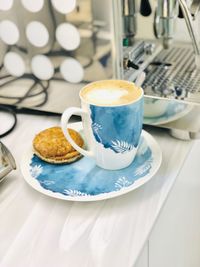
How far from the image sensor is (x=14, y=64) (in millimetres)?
600

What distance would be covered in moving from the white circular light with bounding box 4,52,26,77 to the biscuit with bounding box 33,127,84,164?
0.14m

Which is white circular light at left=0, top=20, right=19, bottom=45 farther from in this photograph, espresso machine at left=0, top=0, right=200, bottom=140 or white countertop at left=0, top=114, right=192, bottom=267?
white countertop at left=0, top=114, right=192, bottom=267

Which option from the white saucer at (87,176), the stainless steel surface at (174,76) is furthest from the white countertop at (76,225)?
the stainless steel surface at (174,76)

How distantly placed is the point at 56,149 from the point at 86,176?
5cm

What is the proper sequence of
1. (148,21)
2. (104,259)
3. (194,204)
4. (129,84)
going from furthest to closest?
(148,21) → (194,204) → (129,84) → (104,259)

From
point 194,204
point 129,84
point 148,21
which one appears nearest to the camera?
point 129,84

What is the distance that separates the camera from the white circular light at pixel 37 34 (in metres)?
0.55

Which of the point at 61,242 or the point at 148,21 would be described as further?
the point at 148,21

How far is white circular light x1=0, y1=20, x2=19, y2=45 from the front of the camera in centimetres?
57

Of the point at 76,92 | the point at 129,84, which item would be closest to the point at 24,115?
the point at 76,92

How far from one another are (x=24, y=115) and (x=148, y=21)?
281 millimetres

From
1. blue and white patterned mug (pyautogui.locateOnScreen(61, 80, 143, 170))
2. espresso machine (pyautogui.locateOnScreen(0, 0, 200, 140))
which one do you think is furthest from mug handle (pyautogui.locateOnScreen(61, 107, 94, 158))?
espresso machine (pyautogui.locateOnScreen(0, 0, 200, 140))

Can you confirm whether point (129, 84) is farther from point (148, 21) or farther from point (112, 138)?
point (148, 21)

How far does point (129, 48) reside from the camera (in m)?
0.62
